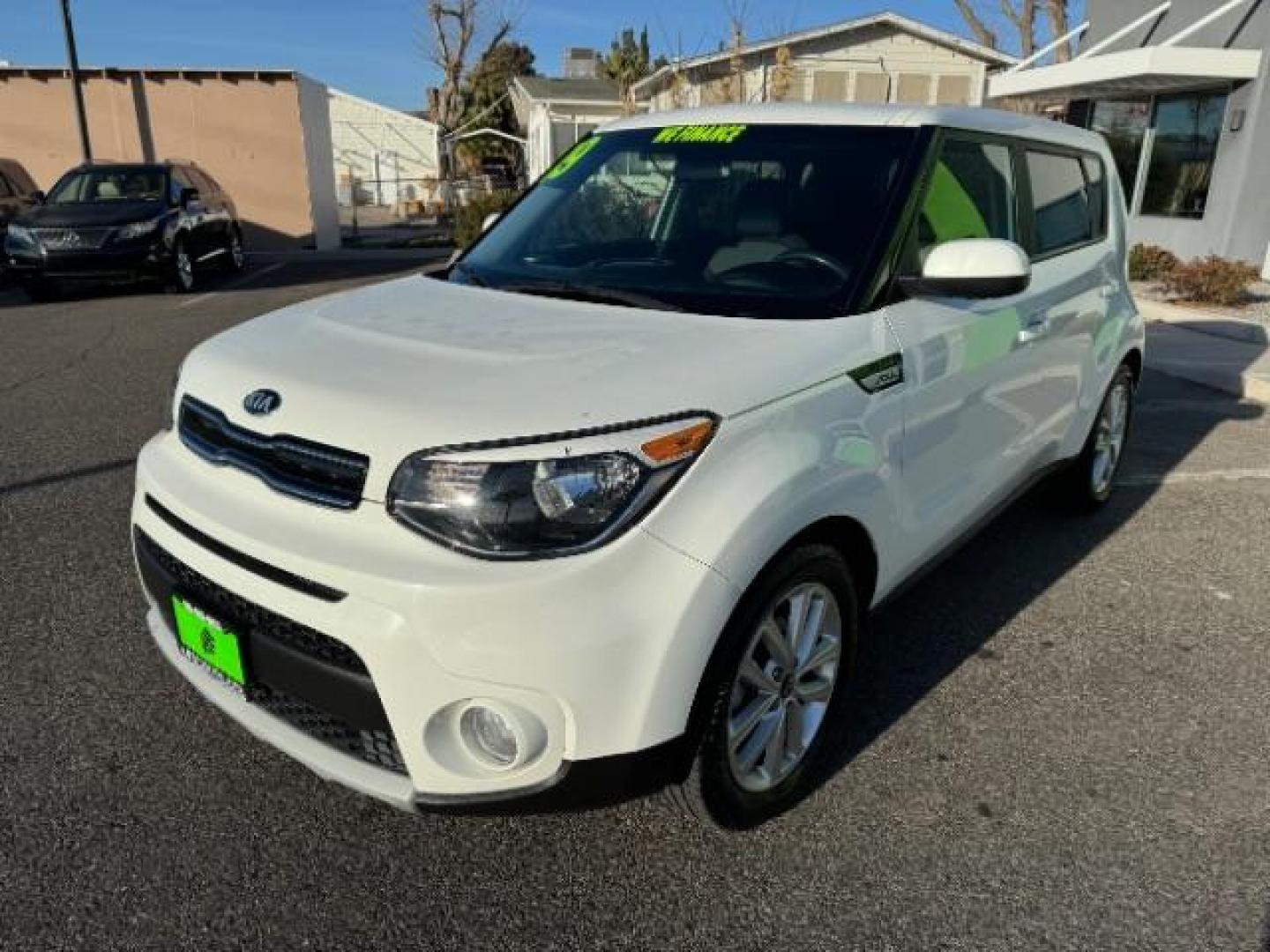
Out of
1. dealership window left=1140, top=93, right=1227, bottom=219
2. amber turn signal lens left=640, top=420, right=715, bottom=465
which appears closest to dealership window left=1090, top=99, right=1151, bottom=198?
dealership window left=1140, top=93, right=1227, bottom=219

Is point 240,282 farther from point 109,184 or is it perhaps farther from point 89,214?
point 89,214

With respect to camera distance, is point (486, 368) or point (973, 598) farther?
point (973, 598)

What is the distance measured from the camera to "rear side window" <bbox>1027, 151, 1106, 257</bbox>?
12.1 feet

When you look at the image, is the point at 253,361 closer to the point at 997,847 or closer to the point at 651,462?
the point at 651,462

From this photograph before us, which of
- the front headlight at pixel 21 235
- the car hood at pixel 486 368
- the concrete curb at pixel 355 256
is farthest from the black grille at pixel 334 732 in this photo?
the concrete curb at pixel 355 256

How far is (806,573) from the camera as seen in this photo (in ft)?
7.56

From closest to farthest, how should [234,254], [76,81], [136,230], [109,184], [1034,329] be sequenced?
[1034,329] < [136,230] < [109,184] < [234,254] < [76,81]

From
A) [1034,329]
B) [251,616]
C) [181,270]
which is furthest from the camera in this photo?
A: [181,270]

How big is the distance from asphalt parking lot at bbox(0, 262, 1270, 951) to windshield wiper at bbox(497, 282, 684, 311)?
1.34m

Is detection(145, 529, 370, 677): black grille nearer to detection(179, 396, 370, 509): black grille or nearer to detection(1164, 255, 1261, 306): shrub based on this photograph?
detection(179, 396, 370, 509): black grille

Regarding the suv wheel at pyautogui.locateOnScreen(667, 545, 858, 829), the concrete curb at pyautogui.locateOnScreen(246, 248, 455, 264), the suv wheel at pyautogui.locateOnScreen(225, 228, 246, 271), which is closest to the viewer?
the suv wheel at pyautogui.locateOnScreen(667, 545, 858, 829)

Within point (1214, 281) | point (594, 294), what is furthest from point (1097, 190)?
point (1214, 281)

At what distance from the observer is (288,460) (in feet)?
6.92

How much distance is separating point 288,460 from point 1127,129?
52.3 feet
